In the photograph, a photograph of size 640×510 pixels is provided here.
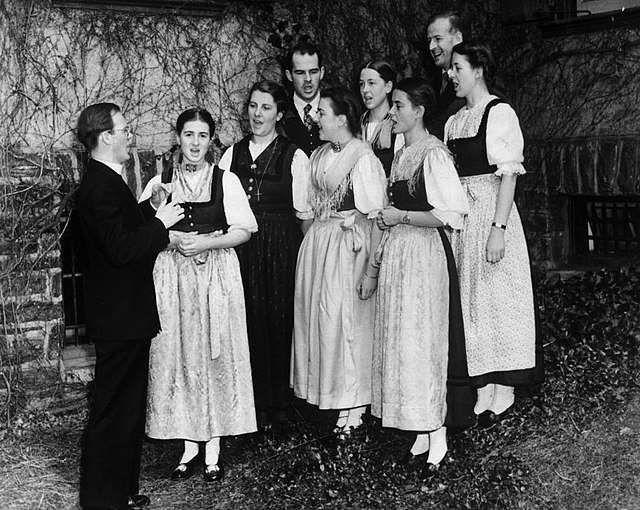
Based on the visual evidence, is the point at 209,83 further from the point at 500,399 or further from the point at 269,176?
the point at 500,399

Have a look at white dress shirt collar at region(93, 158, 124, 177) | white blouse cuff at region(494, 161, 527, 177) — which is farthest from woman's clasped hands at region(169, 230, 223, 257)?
white blouse cuff at region(494, 161, 527, 177)

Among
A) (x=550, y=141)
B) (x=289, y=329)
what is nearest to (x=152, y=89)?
(x=289, y=329)

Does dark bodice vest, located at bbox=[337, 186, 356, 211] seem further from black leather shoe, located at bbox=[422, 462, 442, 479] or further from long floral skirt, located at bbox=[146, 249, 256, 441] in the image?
black leather shoe, located at bbox=[422, 462, 442, 479]

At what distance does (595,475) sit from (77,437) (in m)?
2.95

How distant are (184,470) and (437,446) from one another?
4.17 ft

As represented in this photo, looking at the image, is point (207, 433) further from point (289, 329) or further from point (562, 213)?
point (562, 213)

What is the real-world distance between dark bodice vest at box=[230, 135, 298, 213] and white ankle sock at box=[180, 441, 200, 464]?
1.27 meters

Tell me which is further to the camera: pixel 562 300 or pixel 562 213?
pixel 562 213

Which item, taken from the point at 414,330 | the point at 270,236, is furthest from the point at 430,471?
the point at 270,236

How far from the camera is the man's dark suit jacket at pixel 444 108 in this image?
4898 millimetres

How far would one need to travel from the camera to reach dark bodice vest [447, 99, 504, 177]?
453 centimetres

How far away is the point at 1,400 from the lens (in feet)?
17.8

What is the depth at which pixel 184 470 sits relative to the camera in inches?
179

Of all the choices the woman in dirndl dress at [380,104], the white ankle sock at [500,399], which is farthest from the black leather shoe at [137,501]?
Answer: the woman in dirndl dress at [380,104]
